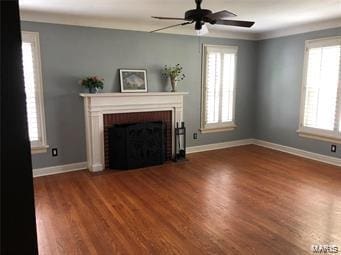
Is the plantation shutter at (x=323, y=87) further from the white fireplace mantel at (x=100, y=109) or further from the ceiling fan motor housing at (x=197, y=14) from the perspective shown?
the ceiling fan motor housing at (x=197, y=14)

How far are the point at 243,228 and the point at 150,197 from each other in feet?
4.17

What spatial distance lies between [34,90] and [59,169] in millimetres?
1331

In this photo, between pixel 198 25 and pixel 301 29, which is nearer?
pixel 198 25

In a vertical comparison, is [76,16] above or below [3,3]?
above

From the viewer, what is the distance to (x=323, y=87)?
16.2 ft

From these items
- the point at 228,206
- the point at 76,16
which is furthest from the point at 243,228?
the point at 76,16

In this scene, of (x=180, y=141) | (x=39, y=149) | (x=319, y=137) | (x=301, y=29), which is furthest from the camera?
(x=180, y=141)

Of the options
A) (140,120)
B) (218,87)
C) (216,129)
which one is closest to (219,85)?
(218,87)

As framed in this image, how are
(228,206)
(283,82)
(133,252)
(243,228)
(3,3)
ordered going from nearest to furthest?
(3,3)
(133,252)
(243,228)
(228,206)
(283,82)

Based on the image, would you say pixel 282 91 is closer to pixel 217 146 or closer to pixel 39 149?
Answer: pixel 217 146

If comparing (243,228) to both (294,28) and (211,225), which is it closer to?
(211,225)

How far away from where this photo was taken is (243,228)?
110 inches

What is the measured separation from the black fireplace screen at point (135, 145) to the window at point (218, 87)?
132 centimetres

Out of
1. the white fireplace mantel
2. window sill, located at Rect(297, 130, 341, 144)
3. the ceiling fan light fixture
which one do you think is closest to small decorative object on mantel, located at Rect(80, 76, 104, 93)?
the white fireplace mantel
